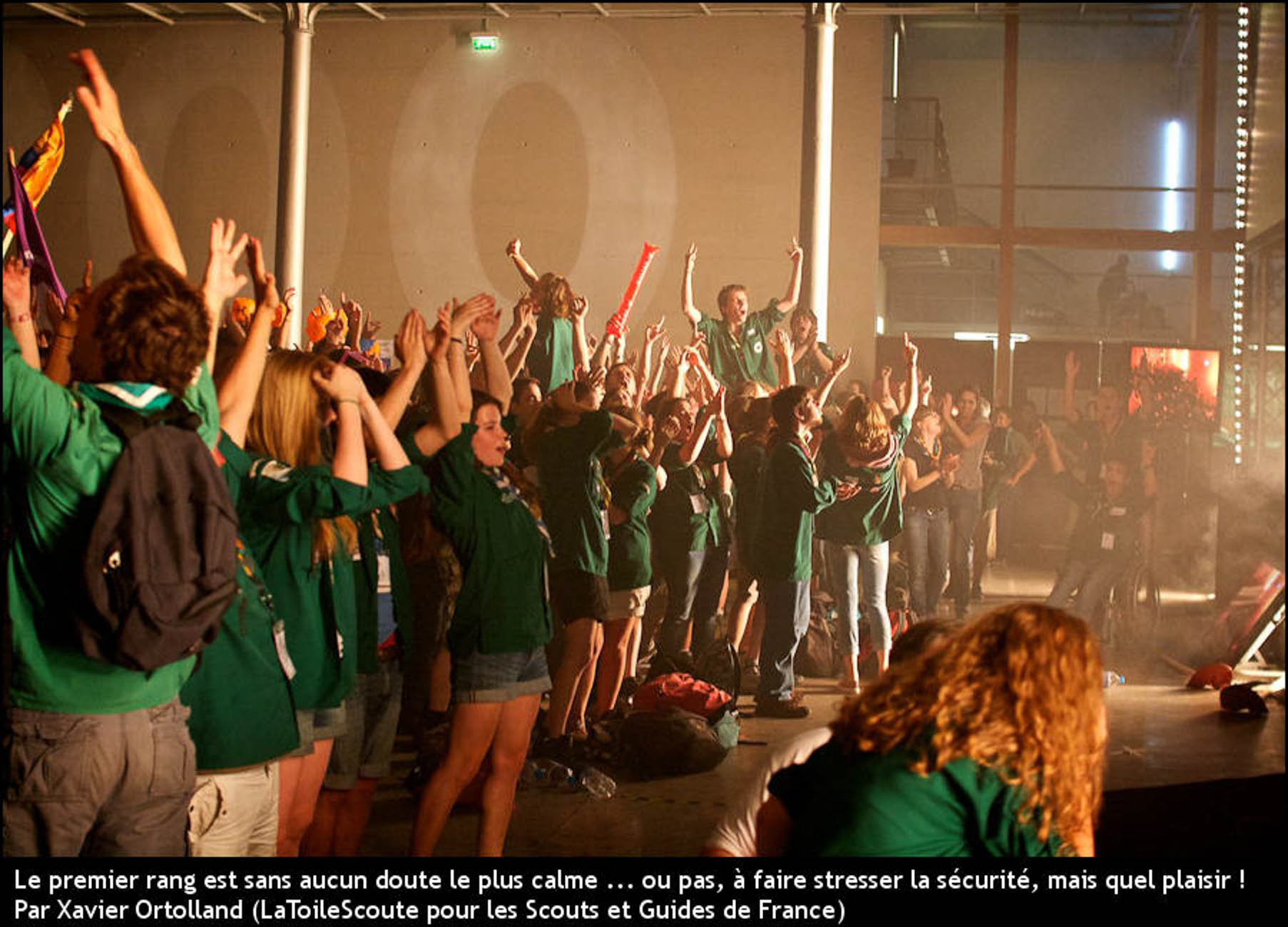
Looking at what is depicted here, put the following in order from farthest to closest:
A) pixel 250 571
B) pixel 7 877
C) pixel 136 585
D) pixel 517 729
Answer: pixel 517 729 → pixel 250 571 → pixel 7 877 → pixel 136 585

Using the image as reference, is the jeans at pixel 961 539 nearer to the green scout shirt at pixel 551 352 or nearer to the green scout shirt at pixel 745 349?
the green scout shirt at pixel 745 349

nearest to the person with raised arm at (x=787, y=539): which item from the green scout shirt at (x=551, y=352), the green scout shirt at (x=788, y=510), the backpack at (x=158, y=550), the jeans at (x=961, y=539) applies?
the green scout shirt at (x=788, y=510)

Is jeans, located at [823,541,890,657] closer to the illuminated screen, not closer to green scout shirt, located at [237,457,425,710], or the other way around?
the illuminated screen

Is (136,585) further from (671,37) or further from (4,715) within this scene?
(671,37)

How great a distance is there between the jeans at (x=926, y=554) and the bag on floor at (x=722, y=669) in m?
1.29

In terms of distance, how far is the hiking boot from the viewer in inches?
222

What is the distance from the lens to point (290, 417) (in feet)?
9.77

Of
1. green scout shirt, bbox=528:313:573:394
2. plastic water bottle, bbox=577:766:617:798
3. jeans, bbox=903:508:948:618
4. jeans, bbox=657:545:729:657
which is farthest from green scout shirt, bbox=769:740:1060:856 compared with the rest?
jeans, bbox=903:508:948:618

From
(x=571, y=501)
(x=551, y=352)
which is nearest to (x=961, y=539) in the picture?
(x=551, y=352)

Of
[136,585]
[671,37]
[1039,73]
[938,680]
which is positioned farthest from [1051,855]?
[1039,73]

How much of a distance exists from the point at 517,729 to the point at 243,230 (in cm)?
364

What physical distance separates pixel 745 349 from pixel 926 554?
55.4 inches

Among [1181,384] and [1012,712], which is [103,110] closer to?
[1012,712]

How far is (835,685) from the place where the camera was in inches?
240
